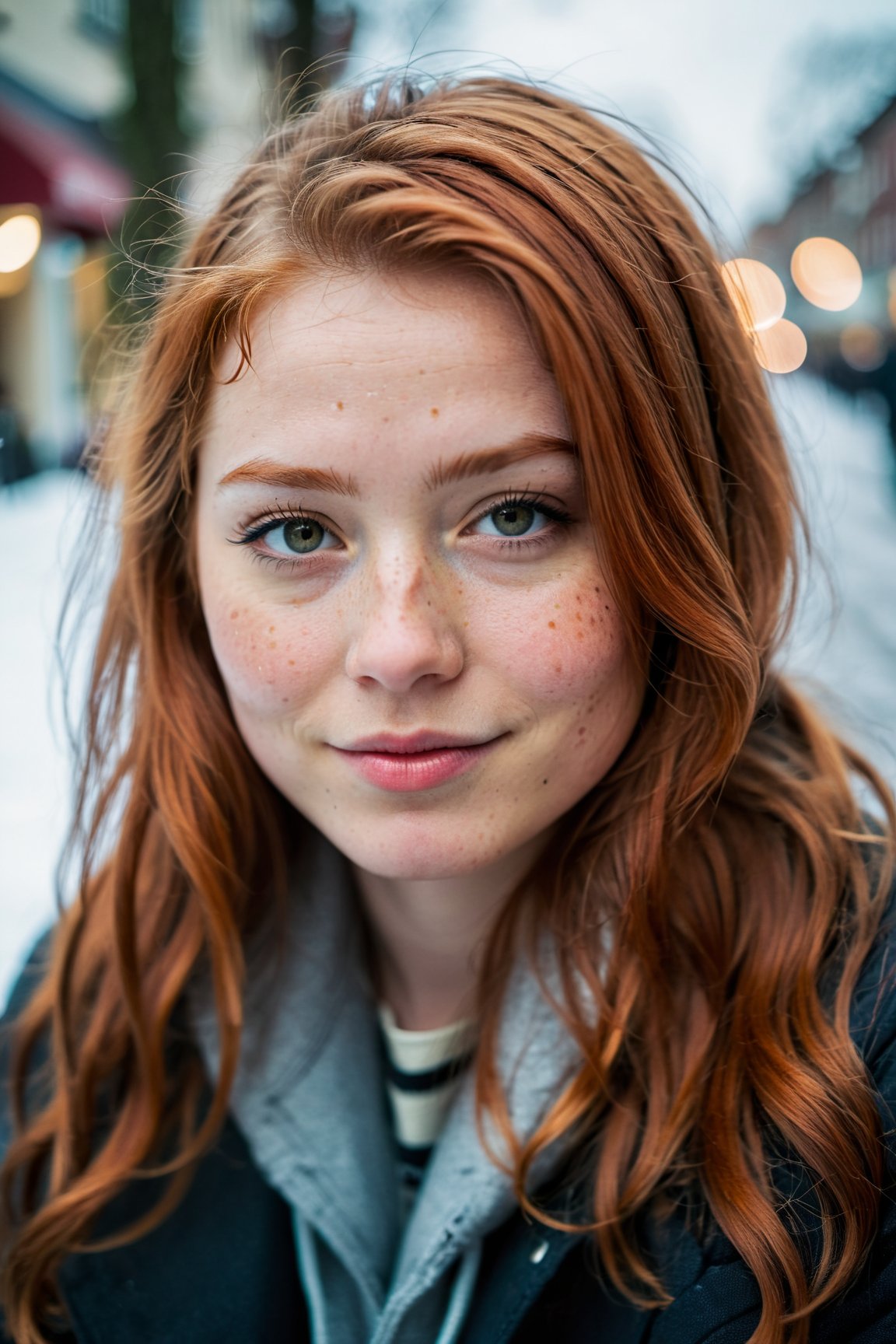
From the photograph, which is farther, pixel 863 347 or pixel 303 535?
pixel 863 347

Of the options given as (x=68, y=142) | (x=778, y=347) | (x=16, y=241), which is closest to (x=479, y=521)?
(x=778, y=347)

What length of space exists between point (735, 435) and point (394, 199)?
0.50 m

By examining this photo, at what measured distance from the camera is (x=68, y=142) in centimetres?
611

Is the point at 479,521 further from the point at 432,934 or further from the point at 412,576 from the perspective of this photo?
the point at 432,934

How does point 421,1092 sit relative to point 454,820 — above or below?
A: below

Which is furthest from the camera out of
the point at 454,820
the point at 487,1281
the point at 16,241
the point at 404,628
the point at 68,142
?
the point at 68,142

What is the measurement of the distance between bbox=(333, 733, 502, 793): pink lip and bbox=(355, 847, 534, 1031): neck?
0.83 ft

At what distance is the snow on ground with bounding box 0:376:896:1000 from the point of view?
159cm

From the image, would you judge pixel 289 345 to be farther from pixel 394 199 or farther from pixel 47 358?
pixel 47 358

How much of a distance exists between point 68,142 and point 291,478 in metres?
6.23

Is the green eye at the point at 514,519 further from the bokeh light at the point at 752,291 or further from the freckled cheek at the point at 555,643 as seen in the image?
the bokeh light at the point at 752,291

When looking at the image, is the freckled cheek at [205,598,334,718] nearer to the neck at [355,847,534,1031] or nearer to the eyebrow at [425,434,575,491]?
the eyebrow at [425,434,575,491]

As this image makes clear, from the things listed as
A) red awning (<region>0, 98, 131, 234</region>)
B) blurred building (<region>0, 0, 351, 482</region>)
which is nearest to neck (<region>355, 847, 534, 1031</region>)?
blurred building (<region>0, 0, 351, 482</region>)

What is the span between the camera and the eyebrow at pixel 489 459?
101 cm
